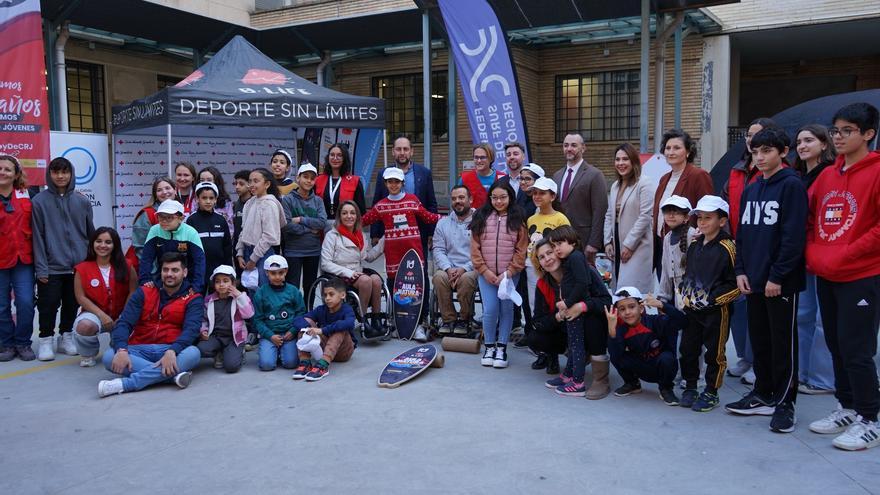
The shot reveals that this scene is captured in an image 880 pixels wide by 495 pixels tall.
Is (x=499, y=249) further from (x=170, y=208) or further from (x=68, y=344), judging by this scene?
(x=68, y=344)

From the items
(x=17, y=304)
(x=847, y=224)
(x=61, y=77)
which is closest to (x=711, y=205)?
(x=847, y=224)

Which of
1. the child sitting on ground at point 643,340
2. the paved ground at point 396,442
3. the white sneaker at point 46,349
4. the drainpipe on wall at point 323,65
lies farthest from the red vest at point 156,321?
the drainpipe on wall at point 323,65

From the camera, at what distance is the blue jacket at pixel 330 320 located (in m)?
5.82

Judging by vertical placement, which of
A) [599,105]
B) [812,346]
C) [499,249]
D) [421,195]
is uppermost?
[599,105]

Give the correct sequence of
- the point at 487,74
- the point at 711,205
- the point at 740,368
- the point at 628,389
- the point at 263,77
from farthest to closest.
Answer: the point at 263,77, the point at 487,74, the point at 740,368, the point at 628,389, the point at 711,205

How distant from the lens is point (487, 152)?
282 inches

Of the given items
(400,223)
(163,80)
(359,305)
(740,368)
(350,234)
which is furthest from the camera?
(163,80)

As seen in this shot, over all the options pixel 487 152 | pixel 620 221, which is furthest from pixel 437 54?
pixel 620 221

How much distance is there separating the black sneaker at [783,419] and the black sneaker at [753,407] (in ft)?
0.70

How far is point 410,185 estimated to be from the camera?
24.4 feet

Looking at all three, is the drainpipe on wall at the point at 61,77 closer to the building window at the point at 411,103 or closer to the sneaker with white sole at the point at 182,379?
the building window at the point at 411,103

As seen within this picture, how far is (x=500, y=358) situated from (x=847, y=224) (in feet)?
9.47

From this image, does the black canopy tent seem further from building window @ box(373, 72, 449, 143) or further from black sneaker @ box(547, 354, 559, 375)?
building window @ box(373, 72, 449, 143)

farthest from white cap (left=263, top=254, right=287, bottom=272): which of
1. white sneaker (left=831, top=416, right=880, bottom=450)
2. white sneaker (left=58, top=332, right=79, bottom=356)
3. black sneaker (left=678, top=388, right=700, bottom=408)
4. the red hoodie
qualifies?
white sneaker (left=831, top=416, right=880, bottom=450)
